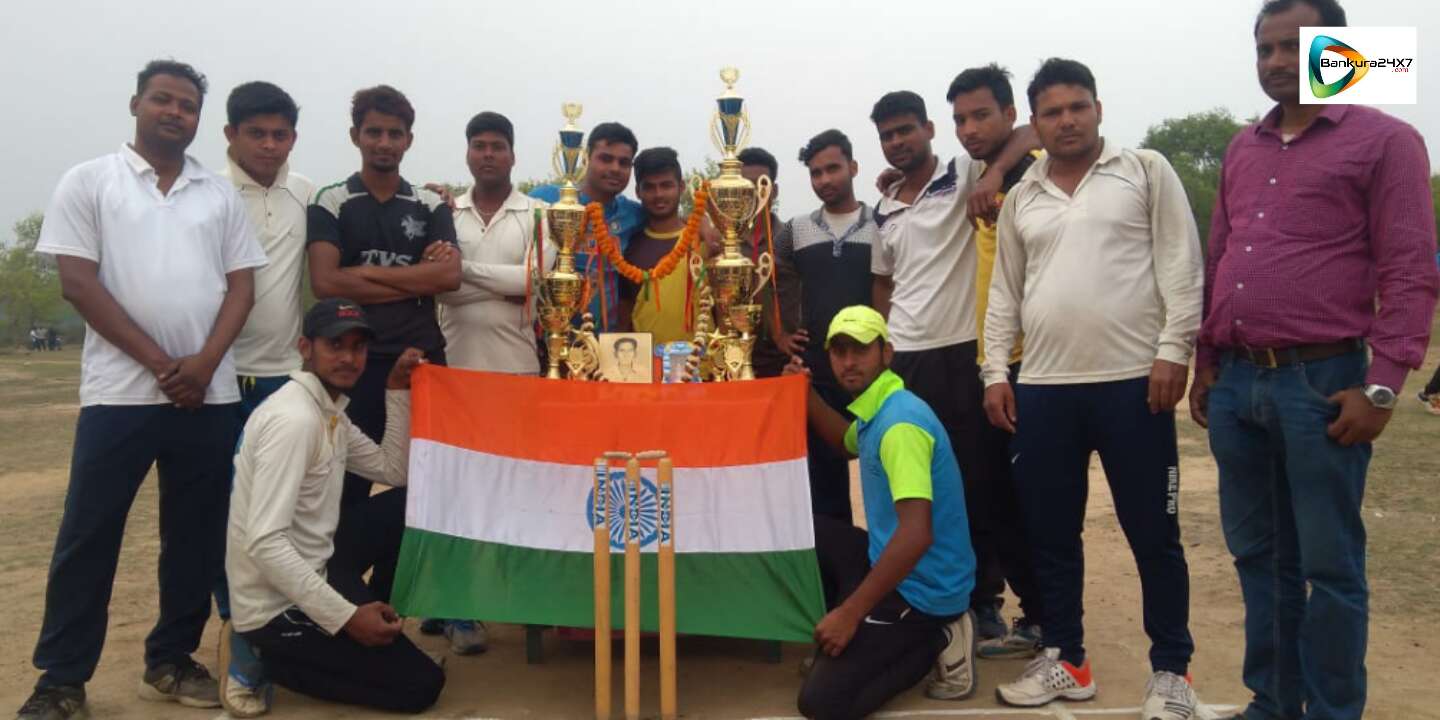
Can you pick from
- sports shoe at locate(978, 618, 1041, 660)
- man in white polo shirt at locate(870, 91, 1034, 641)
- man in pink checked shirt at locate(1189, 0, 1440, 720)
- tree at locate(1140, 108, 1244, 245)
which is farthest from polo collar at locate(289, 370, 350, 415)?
tree at locate(1140, 108, 1244, 245)

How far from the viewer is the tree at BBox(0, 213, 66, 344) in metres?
53.3

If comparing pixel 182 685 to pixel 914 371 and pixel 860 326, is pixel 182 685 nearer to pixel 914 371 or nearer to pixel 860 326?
pixel 860 326

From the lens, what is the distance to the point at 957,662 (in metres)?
4.17

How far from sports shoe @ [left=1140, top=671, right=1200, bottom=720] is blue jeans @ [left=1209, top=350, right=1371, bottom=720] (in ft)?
0.73

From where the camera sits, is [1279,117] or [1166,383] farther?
[1166,383]

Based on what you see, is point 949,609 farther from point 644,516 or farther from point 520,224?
point 520,224

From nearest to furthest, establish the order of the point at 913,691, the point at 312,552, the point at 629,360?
the point at 312,552 < the point at 913,691 < the point at 629,360

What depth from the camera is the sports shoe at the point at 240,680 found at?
13.4 feet

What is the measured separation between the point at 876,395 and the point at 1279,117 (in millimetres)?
1616

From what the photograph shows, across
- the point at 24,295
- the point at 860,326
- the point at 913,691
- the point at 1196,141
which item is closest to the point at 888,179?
the point at 860,326

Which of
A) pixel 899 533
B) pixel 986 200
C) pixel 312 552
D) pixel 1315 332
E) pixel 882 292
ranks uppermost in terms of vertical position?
pixel 986 200

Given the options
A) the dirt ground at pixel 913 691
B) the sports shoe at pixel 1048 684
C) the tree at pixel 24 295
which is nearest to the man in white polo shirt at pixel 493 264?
the dirt ground at pixel 913 691

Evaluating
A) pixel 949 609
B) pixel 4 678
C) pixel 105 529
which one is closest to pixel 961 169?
pixel 949 609

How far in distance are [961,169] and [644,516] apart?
7.09ft
